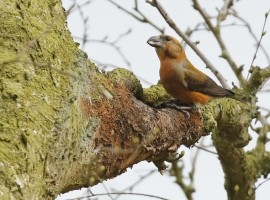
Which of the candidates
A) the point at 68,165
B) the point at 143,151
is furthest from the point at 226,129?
the point at 68,165

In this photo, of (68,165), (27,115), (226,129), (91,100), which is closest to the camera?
(27,115)

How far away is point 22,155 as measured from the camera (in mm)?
2342

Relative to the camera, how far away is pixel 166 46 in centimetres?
517

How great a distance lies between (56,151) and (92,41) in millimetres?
2492

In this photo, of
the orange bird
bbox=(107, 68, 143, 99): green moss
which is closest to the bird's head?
the orange bird

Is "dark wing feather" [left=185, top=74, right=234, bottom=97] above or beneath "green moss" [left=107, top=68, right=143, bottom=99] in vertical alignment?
above

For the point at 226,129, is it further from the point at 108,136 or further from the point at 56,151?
the point at 56,151

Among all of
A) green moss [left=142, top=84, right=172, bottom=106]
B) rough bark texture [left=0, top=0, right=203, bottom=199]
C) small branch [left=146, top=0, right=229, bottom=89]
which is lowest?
rough bark texture [left=0, top=0, right=203, bottom=199]

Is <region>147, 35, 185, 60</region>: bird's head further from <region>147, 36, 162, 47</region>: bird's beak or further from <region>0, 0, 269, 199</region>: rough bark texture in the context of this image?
<region>0, 0, 269, 199</region>: rough bark texture

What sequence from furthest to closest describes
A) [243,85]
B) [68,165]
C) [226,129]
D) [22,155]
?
[243,85] < [226,129] < [68,165] < [22,155]

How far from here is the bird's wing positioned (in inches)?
193

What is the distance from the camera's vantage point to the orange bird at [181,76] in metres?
4.69

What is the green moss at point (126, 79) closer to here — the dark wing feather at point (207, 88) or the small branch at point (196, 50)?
the dark wing feather at point (207, 88)

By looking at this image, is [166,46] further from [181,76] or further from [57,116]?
[57,116]
